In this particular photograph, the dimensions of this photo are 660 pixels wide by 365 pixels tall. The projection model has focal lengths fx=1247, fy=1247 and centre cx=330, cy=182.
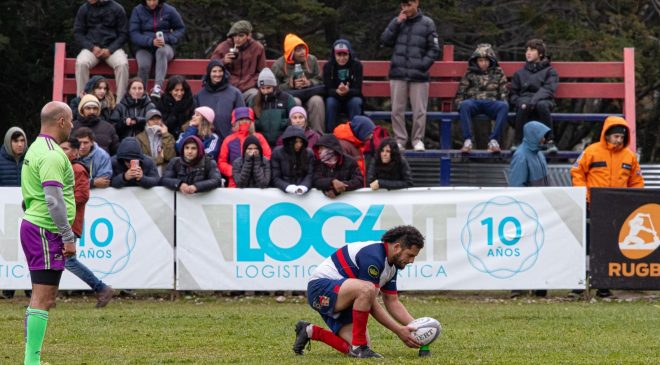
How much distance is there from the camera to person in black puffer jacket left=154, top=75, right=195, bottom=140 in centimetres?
1770

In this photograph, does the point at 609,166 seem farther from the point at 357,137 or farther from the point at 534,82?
the point at 357,137

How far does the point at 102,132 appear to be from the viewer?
16.5m

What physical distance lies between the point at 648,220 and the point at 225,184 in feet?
18.0

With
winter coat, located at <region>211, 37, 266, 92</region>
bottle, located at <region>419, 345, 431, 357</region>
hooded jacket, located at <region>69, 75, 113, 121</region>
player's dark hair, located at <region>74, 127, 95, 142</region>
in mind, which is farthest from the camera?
winter coat, located at <region>211, 37, 266, 92</region>

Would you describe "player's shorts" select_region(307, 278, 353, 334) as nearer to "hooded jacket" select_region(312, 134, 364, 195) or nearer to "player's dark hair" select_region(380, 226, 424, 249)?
"player's dark hair" select_region(380, 226, 424, 249)

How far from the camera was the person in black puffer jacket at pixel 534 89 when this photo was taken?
18.7 meters

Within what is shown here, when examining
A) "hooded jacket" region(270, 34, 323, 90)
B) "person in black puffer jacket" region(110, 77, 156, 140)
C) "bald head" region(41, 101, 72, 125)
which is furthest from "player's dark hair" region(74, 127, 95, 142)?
"bald head" region(41, 101, 72, 125)

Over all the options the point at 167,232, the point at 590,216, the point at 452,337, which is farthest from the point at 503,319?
the point at 167,232

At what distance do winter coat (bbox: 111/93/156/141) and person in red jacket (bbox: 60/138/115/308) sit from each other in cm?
282

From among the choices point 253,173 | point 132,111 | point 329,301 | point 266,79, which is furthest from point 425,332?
point 132,111

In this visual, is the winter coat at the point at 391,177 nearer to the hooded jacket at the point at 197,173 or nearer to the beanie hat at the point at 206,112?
the hooded jacket at the point at 197,173

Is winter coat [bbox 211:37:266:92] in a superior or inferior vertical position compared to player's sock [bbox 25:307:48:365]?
superior

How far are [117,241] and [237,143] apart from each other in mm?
2165

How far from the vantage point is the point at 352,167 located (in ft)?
52.3
